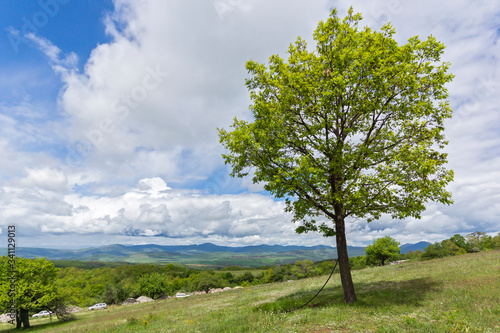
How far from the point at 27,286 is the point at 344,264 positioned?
5156cm

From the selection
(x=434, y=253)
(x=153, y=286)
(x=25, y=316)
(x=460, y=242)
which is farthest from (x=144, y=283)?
(x=460, y=242)

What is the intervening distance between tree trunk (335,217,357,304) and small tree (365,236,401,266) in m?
80.3

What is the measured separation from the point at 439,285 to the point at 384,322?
32.6 feet

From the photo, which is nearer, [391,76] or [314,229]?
[391,76]

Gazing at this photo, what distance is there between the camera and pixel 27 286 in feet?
129

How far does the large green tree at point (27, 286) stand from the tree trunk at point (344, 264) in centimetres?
4833

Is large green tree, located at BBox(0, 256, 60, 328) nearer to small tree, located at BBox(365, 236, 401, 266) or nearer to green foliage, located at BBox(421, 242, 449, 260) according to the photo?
small tree, located at BBox(365, 236, 401, 266)

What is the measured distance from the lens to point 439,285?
656 inches

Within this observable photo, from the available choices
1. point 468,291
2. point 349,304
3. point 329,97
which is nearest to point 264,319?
point 349,304

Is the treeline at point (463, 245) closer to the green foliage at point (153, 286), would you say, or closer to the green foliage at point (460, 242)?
the green foliage at point (460, 242)

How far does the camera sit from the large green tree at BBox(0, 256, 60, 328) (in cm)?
3806

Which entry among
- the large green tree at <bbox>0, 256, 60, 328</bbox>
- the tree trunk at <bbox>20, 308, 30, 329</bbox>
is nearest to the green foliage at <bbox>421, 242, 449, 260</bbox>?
the large green tree at <bbox>0, 256, 60, 328</bbox>

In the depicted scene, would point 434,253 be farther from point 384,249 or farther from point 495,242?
point 495,242

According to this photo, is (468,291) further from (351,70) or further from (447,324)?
(351,70)
